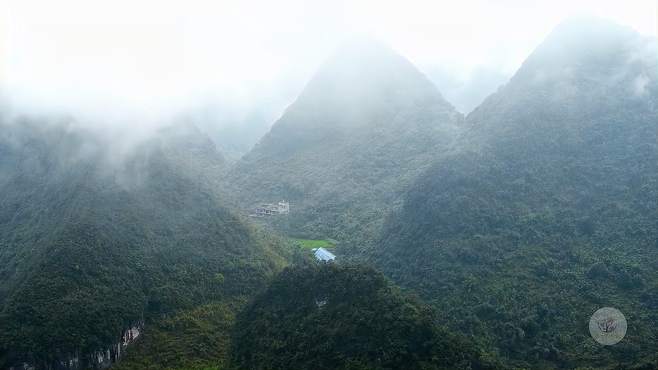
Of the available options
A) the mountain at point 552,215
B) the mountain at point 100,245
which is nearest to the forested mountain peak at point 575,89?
the mountain at point 552,215

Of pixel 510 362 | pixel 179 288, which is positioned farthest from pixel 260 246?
pixel 510 362

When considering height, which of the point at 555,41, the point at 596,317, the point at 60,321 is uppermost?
the point at 555,41

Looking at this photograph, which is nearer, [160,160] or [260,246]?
[260,246]

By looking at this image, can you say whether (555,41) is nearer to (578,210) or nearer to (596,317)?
(578,210)

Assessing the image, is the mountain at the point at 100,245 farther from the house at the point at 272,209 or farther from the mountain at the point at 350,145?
the mountain at the point at 350,145

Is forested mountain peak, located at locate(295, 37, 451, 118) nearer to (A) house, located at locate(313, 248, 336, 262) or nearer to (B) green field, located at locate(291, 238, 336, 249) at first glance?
(B) green field, located at locate(291, 238, 336, 249)

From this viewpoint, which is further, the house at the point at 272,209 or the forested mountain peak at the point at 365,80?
the forested mountain peak at the point at 365,80
